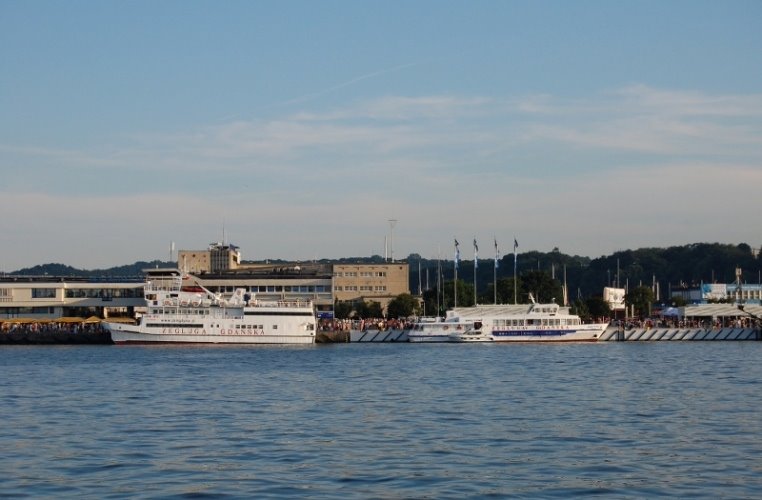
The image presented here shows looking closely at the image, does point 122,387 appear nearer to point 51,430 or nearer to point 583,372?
point 51,430

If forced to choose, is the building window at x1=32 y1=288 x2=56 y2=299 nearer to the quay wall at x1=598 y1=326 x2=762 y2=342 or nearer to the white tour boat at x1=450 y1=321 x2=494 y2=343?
the white tour boat at x1=450 y1=321 x2=494 y2=343

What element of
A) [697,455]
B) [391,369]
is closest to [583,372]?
[391,369]

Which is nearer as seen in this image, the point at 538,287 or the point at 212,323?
the point at 212,323

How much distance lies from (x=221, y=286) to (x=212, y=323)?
4738 centimetres

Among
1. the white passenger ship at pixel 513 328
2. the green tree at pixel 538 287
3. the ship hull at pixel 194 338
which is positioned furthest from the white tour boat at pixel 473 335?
the green tree at pixel 538 287

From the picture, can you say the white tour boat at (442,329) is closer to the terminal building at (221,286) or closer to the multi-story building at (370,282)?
the terminal building at (221,286)

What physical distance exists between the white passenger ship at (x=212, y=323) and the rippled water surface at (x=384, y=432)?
4439 cm

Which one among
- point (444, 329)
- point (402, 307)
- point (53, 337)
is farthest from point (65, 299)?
point (444, 329)

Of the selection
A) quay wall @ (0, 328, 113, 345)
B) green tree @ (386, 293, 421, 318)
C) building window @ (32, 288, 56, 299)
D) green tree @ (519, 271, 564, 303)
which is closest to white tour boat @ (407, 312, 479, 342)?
quay wall @ (0, 328, 113, 345)

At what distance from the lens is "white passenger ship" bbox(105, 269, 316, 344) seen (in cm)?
12244

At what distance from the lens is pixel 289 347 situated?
118 m

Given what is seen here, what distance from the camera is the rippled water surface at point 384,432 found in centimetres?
3100

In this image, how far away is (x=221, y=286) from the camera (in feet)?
557

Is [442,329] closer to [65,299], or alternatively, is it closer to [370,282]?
[65,299]
